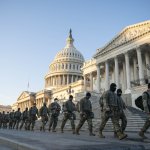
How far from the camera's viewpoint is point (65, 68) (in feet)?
341

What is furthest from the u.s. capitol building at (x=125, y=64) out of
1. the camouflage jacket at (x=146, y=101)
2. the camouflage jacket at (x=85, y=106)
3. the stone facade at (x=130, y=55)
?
the camouflage jacket at (x=146, y=101)

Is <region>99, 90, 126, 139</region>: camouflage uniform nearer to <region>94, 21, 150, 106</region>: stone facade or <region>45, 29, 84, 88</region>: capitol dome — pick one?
<region>94, 21, 150, 106</region>: stone facade

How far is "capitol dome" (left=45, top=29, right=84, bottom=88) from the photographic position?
330ft

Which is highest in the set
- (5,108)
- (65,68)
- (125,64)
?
(65,68)

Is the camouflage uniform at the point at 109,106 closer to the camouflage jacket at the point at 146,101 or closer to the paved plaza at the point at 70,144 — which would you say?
the camouflage jacket at the point at 146,101

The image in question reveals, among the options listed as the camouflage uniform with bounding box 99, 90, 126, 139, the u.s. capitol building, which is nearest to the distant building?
the u.s. capitol building

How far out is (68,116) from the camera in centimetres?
1277

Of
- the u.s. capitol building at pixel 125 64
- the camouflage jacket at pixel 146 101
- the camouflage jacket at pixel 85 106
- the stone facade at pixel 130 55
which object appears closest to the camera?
the camouflage jacket at pixel 146 101

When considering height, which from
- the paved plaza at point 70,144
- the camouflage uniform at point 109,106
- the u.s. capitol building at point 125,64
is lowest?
the paved plaza at point 70,144

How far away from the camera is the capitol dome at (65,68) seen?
100m

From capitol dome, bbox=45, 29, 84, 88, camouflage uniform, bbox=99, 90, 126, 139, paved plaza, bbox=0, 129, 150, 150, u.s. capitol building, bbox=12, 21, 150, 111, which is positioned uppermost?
capitol dome, bbox=45, 29, 84, 88

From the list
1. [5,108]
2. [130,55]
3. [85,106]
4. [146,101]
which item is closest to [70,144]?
[146,101]

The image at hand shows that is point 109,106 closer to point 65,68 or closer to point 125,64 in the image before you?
point 125,64

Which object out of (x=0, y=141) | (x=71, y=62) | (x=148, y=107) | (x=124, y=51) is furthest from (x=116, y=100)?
(x=71, y=62)
